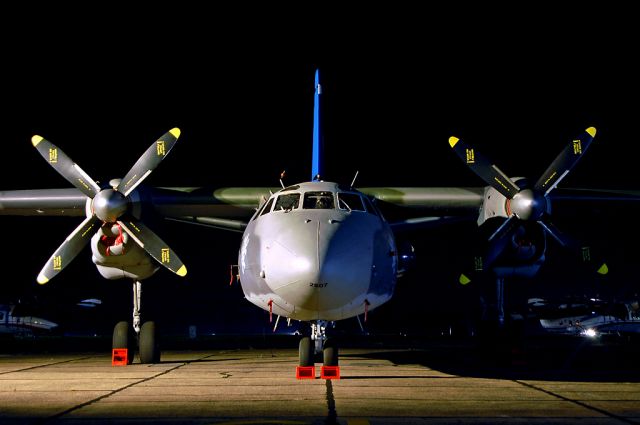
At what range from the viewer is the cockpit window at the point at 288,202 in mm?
12438

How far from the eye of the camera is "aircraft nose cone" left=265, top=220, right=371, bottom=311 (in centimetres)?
1040

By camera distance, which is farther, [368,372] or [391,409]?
[368,372]

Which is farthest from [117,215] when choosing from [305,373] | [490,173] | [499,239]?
[499,239]

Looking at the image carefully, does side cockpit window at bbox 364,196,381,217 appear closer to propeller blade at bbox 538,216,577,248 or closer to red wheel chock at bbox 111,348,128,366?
propeller blade at bbox 538,216,577,248

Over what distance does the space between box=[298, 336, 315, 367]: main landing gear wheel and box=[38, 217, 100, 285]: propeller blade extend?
639cm

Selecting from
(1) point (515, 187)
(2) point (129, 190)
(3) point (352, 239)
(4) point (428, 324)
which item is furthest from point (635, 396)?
(4) point (428, 324)

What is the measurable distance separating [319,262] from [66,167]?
836 cm

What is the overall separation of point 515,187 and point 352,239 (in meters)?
5.98

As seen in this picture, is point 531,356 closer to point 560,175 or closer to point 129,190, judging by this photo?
point 560,175

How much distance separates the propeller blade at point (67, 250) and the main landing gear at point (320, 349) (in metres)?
6.33

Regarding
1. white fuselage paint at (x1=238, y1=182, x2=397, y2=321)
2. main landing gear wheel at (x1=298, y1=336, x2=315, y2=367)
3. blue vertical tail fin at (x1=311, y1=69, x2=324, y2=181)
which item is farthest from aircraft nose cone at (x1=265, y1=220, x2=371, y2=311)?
blue vertical tail fin at (x1=311, y1=69, x2=324, y2=181)

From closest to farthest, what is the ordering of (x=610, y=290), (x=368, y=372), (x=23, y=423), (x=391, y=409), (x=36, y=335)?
(x=23, y=423)
(x=391, y=409)
(x=368, y=372)
(x=36, y=335)
(x=610, y=290)

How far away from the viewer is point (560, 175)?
1555 centimetres

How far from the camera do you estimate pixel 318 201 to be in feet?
40.6
